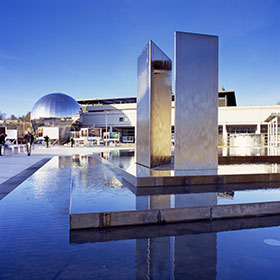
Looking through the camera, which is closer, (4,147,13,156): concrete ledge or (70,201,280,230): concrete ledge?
(70,201,280,230): concrete ledge

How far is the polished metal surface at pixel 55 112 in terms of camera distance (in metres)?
43.8

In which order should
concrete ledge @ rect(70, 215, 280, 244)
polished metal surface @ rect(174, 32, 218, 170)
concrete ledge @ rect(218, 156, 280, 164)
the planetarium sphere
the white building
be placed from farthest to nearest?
the planetarium sphere < the white building < concrete ledge @ rect(218, 156, 280, 164) < polished metal surface @ rect(174, 32, 218, 170) < concrete ledge @ rect(70, 215, 280, 244)

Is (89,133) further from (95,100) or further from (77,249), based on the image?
(77,249)

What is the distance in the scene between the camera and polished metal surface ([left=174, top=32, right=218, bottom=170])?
18.2 ft

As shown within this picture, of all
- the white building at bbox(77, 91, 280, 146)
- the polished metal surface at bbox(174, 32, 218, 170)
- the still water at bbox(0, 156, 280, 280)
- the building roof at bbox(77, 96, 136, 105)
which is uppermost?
the building roof at bbox(77, 96, 136, 105)

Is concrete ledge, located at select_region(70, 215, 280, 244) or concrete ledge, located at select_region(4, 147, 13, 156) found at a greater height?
concrete ledge, located at select_region(4, 147, 13, 156)

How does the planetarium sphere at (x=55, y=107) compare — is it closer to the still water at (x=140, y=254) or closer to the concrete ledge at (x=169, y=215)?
the still water at (x=140, y=254)

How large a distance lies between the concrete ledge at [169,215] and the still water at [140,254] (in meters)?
0.16

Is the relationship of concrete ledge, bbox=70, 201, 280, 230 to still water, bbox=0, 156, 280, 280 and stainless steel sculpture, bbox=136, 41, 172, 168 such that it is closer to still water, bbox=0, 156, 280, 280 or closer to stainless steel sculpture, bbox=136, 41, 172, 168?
still water, bbox=0, 156, 280, 280

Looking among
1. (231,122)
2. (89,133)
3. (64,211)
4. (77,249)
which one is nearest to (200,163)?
(64,211)

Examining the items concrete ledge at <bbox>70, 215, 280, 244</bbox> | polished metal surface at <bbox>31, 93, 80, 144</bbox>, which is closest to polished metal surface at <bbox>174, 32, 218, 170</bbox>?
concrete ledge at <bbox>70, 215, 280, 244</bbox>

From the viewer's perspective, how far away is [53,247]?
8.41 feet

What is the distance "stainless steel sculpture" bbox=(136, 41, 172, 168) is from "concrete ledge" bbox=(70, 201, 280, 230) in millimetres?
3408

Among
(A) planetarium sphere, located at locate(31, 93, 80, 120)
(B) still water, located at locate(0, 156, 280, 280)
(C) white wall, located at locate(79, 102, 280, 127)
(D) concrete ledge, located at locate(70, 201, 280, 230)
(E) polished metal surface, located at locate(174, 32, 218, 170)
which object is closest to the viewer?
(B) still water, located at locate(0, 156, 280, 280)
